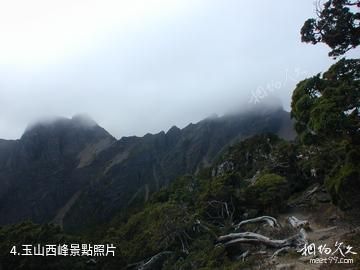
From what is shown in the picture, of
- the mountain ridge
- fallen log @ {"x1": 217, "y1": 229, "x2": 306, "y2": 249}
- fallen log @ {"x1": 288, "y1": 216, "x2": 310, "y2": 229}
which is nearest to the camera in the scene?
fallen log @ {"x1": 217, "y1": 229, "x2": 306, "y2": 249}

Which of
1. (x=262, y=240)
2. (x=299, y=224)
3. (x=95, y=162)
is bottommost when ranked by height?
(x=262, y=240)

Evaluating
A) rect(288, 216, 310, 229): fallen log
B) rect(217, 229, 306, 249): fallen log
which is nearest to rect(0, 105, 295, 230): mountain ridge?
rect(217, 229, 306, 249): fallen log

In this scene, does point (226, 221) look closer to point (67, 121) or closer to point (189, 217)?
point (189, 217)

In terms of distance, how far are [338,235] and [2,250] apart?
1618cm

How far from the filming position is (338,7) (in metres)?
12.7

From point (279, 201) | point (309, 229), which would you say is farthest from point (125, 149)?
point (309, 229)

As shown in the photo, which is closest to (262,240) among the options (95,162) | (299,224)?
(299,224)

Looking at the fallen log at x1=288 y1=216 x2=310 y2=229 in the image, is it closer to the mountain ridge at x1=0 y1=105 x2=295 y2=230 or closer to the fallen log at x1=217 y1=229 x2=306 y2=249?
the fallen log at x1=217 y1=229 x2=306 y2=249

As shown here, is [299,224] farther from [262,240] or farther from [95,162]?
[95,162]

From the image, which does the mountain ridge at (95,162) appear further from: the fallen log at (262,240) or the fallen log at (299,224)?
the fallen log at (299,224)

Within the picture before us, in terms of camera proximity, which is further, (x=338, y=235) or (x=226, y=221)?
(x=226, y=221)

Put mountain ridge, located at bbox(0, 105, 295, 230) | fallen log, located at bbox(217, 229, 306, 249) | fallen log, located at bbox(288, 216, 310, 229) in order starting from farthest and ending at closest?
mountain ridge, located at bbox(0, 105, 295, 230) → fallen log, located at bbox(288, 216, 310, 229) → fallen log, located at bbox(217, 229, 306, 249)

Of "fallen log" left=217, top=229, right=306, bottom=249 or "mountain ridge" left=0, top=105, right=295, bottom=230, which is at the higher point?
"mountain ridge" left=0, top=105, right=295, bottom=230

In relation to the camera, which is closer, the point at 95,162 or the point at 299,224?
the point at 299,224
